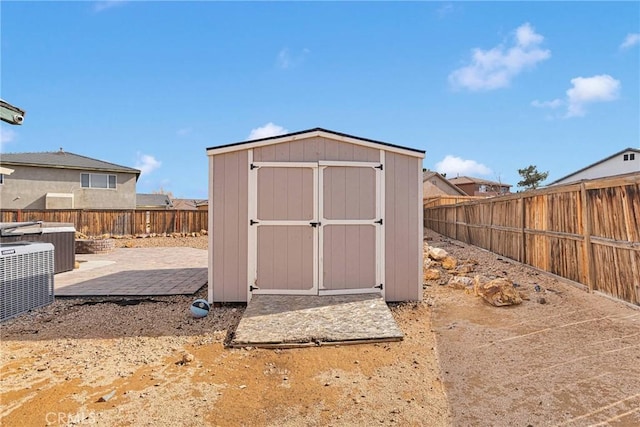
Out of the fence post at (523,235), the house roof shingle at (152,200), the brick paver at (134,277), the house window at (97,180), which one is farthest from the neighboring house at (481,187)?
the brick paver at (134,277)

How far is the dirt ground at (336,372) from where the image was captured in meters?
2.12

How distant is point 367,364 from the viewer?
2.88 metres

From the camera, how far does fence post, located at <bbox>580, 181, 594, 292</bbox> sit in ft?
14.5

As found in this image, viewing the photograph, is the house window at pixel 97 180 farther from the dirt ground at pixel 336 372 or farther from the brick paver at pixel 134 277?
the dirt ground at pixel 336 372

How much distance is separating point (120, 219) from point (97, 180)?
504 centimetres

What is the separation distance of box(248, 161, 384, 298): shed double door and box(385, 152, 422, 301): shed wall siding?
5.4 inches

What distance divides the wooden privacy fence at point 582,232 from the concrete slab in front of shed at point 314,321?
286 centimetres

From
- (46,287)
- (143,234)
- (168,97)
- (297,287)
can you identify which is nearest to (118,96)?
(168,97)

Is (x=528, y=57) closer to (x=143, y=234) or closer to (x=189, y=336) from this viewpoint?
(x=189, y=336)

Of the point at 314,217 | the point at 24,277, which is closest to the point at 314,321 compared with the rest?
the point at 314,217

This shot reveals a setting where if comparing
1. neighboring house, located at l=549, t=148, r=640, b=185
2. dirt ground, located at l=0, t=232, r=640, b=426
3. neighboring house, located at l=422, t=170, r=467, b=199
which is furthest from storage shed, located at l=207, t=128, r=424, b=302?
neighboring house, located at l=422, t=170, r=467, b=199

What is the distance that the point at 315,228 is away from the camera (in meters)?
4.67

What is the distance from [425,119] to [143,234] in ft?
44.1
